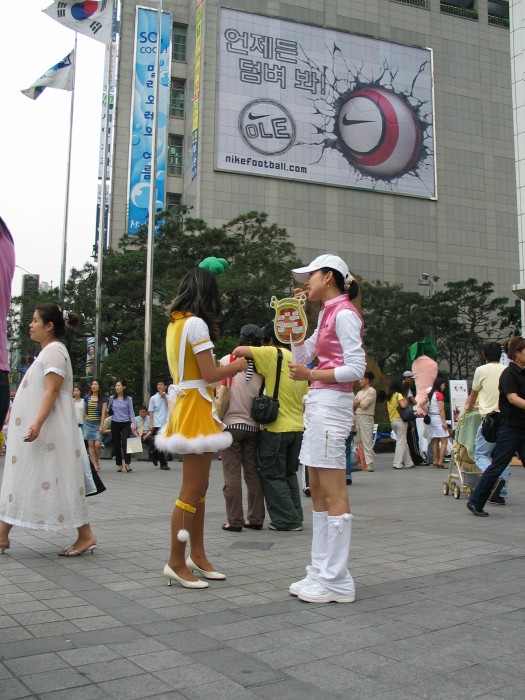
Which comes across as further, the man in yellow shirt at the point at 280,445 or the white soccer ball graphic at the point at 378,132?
the white soccer ball graphic at the point at 378,132

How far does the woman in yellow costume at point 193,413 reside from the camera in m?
4.09

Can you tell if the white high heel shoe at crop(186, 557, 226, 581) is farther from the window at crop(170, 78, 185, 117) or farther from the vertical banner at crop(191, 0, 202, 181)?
the window at crop(170, 78, 185, 117)

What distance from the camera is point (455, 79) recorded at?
56.4 metres

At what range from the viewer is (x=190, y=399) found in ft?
13.8

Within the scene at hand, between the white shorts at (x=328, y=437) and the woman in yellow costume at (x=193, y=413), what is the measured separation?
1.67 feet

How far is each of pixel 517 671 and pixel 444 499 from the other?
251 inches

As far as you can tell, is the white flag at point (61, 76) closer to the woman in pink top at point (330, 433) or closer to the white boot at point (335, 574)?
the woman in pink top at point (330, 433)

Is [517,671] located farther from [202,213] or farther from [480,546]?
[202,213]

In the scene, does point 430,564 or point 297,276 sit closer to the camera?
point 297,276

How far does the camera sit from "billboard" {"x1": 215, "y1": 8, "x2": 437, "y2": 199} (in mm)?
46906

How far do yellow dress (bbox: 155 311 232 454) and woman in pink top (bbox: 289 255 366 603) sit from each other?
55 centimetres

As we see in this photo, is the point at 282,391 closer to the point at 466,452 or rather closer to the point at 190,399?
the point at 190,399

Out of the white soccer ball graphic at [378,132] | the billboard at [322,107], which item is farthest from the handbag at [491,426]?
the white soccer ball graphic at [378,132]

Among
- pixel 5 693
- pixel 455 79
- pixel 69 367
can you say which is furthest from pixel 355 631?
pixel 455 79
